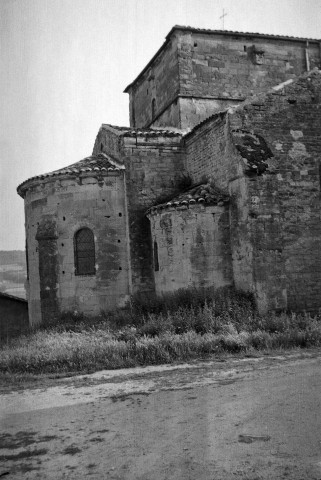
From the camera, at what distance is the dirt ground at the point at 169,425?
14.1ft

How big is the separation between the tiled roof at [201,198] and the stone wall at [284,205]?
41 cm

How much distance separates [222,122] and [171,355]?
6.87 m

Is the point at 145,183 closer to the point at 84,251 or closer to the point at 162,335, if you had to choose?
the point at 84,251

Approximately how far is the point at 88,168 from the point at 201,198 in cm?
388

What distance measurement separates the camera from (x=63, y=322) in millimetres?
13773

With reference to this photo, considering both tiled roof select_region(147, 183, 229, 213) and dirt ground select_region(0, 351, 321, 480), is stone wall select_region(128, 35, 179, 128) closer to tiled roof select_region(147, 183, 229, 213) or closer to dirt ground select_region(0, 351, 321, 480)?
tiled roof select_region(147, 183, 229, 213)

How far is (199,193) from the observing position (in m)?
13.1

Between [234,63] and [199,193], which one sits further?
[234,63]

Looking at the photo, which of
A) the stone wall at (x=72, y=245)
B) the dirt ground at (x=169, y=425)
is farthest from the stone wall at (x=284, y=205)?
the dirt ground at (x=169, y=425)

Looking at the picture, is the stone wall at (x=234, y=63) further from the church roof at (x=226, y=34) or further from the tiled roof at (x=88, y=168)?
the tiled roof at (x=88, y=168)

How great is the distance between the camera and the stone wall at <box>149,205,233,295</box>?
1252cm

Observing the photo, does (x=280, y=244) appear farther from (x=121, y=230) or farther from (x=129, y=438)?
(x=129, y=438)

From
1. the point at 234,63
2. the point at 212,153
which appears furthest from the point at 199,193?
the point at 234,63

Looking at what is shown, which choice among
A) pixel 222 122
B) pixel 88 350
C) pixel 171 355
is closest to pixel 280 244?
pixel 222 122
